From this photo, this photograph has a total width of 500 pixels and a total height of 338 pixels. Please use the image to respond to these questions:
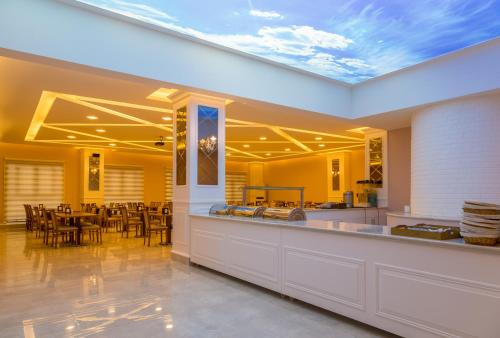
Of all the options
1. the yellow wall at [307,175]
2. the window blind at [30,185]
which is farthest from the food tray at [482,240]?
the window blind at [30,185]

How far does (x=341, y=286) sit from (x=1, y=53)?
4467mm

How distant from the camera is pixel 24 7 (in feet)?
13.2

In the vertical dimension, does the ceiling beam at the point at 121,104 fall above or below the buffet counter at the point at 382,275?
above

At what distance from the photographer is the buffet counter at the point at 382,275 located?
7.61 ft

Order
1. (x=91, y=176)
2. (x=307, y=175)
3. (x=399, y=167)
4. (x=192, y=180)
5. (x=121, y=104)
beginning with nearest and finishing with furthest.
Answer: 1. (x=192, y=180)
2. (x=121, y=104)
3. (x=399, y=167)
4. (x=91, y=176)
5. (x=307, y=175)

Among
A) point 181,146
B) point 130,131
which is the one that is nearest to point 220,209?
point 181,146

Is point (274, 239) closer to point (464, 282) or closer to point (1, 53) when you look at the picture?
point (464, 282)

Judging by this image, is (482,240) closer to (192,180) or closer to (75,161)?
(192,180)

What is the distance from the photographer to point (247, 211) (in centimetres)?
491

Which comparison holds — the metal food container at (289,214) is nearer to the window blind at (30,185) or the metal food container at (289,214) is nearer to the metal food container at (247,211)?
the metal food container at (247,211)

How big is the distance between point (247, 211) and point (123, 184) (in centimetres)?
1199

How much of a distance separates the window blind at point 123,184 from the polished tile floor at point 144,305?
940 centimetres

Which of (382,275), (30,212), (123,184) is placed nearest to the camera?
(382,275)

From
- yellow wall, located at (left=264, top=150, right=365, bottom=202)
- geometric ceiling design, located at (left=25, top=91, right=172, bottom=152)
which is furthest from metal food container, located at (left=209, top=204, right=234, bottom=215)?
yellow wall, located at (left=264, top=150, right=365, bottom=202)
